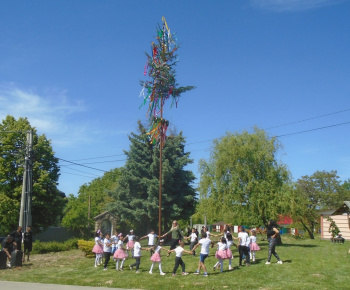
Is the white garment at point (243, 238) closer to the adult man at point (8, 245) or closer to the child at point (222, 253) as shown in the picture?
the child at point (222, 253)

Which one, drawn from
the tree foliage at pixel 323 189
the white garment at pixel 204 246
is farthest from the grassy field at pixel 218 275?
the tree foliage at pixel 323 189

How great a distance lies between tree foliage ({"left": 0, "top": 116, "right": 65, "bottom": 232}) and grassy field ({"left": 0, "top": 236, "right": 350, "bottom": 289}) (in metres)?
14.5

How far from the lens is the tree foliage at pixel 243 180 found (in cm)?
2550

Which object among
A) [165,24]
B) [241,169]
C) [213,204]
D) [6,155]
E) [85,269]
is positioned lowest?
[85,269]

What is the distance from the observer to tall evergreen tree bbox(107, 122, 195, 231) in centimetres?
3647

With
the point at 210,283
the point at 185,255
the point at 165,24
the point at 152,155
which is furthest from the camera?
the point at 152,155

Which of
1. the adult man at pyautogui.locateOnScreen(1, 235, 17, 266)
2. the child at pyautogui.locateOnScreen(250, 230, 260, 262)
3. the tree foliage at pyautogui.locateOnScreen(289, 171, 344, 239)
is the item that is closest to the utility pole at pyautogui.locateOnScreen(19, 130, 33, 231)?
the adult man at pyautogui.locateOnScreen(1, 235, 17, 266)

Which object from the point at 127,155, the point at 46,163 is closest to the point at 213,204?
the point at 127,155

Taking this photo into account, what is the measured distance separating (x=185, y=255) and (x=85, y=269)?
6.03m

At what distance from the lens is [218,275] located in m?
15.7

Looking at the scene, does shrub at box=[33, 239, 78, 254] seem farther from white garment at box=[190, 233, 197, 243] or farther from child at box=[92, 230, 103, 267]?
white garment at box=[190, 233, 197, 243]

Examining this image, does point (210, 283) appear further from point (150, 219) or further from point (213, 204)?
point (150, 219)

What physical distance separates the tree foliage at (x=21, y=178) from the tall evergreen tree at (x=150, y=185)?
5.72 metres

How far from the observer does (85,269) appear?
19.5 metres
